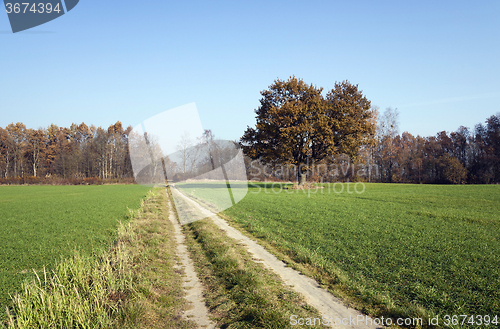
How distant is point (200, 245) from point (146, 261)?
252 centimetres

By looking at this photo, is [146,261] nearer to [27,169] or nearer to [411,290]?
[411,290]

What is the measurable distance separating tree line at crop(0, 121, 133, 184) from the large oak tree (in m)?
58.3

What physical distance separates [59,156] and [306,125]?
82.7 metres

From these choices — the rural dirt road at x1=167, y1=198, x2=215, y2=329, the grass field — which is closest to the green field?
the rural dirt road at x1=167, y1=198, x2=215, y2=329

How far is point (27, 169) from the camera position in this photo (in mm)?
81250

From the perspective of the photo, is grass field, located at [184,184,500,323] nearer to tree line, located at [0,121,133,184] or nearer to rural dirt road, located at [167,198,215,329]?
rural dirt road, located at [167,198,215,329]

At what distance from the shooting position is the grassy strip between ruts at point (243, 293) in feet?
15.0

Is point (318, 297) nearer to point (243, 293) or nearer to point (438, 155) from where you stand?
point (243, 293)

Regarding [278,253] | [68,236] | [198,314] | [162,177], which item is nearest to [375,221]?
[278,253]

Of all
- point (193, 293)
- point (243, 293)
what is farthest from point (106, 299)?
point (243, 293)

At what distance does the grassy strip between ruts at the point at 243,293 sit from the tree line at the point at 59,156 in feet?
264

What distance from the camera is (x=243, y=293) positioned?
5.59m

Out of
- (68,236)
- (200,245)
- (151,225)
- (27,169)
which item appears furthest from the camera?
(27,169)

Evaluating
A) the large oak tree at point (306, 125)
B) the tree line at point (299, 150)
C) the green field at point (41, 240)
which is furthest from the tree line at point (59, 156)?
the green field at point (41, 240)
